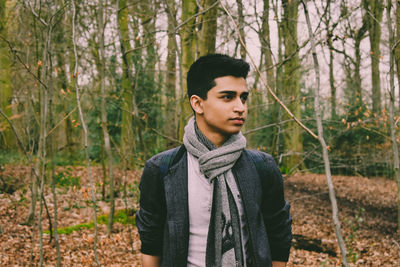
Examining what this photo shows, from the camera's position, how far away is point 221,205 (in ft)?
5.41

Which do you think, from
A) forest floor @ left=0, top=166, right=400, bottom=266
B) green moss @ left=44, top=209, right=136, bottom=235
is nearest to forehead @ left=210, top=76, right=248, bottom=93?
forest floor @ left=0, top=166, right=400, bottom=266

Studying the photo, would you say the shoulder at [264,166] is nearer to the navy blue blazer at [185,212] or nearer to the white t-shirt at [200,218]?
the navy blue blazer at [185,212]

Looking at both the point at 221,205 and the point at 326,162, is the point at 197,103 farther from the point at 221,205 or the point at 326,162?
the point at 326,162

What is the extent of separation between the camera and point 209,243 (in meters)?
1.60

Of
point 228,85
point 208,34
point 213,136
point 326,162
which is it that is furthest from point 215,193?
→ point 208,34

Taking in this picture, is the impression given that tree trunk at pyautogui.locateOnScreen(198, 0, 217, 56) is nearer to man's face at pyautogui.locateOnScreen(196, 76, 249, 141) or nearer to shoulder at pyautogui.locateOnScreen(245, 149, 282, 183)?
man's face at pyautogui.locateOnScreen(196, 76, 249, 141)

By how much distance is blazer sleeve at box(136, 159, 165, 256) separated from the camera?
1743 millimetres

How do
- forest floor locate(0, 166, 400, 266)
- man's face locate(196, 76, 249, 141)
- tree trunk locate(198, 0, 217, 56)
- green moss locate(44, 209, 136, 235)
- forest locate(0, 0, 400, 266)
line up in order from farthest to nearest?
green moss locate(44, 209, 136, 235) → tree trunk locate(198, 0, 217, 56) → forest floor locate(0, 166, 400, 266) → forest locate(0, 0, 400, 266) → man's face locate(196, 76, 249, 141)

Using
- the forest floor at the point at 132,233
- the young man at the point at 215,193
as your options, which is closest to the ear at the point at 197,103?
the young man at the point at 215,193

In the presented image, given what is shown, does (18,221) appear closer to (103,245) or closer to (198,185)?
(103,245)

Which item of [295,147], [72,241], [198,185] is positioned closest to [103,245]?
Answer: [72,241]

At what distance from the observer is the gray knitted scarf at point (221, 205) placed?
160 centimetres

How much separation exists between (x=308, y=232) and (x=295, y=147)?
5.66 m

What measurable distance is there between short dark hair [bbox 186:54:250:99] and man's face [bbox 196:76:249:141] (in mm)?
29
